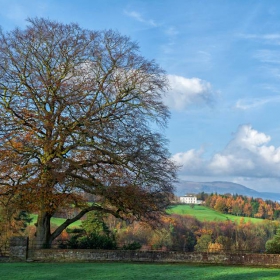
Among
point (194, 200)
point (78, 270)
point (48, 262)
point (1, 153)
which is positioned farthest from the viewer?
point (194, 200)

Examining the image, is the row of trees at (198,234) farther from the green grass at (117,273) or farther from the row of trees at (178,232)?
the green grass at (117,273)

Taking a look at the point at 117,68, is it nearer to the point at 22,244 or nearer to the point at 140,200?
the point at 140,200

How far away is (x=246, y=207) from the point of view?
123 metres

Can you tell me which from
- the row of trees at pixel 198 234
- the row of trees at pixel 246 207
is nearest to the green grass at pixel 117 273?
the row of trees at pixel 198 234

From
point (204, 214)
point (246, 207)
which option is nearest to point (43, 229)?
point (204, 214)

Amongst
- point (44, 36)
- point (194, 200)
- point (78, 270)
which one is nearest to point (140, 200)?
point (78, 270)

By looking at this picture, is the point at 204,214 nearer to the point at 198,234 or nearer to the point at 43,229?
the point at 198,234

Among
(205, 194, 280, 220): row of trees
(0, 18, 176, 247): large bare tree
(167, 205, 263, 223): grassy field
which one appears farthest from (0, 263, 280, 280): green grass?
(205, 194, 280, 220): row of trees

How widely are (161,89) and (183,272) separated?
13.4 m

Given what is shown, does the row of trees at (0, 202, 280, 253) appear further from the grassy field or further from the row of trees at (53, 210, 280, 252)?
the grassy field

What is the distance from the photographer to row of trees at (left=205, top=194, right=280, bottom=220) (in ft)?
394

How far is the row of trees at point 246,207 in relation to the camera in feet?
394

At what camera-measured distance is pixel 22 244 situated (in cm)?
2339

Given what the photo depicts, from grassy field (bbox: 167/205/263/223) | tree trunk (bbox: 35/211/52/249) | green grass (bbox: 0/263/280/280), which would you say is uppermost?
grassy field (bbox: 167/205/263/223)
